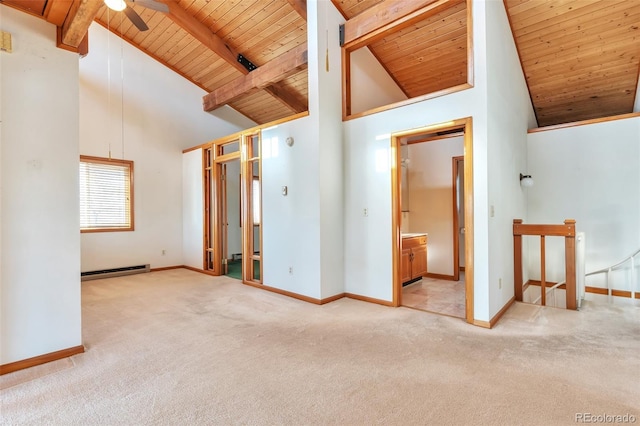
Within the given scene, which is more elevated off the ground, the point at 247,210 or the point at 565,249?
the point at 247,210

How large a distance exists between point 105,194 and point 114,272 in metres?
1.46

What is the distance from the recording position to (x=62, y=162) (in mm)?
2588

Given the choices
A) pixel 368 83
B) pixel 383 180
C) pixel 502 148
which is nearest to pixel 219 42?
pixel 368 83

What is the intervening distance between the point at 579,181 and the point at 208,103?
710cm

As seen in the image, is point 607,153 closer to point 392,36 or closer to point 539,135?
point 539,135

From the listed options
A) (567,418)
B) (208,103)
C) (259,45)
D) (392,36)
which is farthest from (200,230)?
(567,418)

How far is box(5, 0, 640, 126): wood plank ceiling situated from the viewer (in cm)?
400

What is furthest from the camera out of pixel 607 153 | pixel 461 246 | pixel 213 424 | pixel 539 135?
pixel 461 246

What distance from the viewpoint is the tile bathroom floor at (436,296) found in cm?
379

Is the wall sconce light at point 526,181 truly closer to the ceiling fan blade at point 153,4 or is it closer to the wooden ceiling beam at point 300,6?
the wooden ceiling beam at point 300,6

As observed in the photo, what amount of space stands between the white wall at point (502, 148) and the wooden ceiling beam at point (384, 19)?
663 mm

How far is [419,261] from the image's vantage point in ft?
16.8

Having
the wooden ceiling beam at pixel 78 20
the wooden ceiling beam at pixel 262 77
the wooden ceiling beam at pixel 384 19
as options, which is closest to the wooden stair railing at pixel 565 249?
the wooden ceiling beam at pixel 384 19

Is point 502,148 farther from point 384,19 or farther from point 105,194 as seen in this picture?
point 105,194
